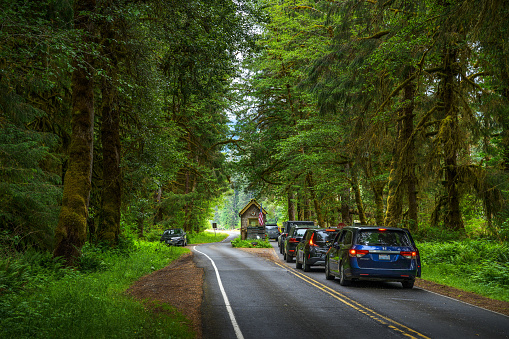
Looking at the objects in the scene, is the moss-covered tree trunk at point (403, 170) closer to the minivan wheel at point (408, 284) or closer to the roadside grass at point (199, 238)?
the minivan wheel at point (408, 284)

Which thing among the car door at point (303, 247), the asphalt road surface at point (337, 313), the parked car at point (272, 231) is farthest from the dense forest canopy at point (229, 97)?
the parked car at point (272, 231)

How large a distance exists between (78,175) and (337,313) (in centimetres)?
946

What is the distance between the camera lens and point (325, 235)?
18422 millimetres

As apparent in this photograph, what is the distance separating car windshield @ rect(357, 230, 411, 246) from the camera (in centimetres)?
1323

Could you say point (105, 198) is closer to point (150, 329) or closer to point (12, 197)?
point (12, 197)

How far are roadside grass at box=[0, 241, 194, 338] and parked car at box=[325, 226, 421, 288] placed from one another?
243 inches

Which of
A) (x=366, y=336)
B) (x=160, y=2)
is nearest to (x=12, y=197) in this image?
(x=160, y=2)

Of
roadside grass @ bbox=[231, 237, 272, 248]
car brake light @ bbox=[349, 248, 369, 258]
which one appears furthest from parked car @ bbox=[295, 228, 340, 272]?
roadside grass @ bbox=[231, 237, 272, 248]

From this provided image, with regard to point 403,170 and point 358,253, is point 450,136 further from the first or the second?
point 358,253

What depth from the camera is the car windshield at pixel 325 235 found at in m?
18.3

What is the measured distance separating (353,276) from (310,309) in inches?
147

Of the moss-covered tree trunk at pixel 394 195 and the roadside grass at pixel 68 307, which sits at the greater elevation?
the moss-covered tree trunk at pixel 394 195

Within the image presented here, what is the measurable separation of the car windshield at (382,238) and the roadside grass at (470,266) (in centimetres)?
233

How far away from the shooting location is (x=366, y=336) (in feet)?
23.8
